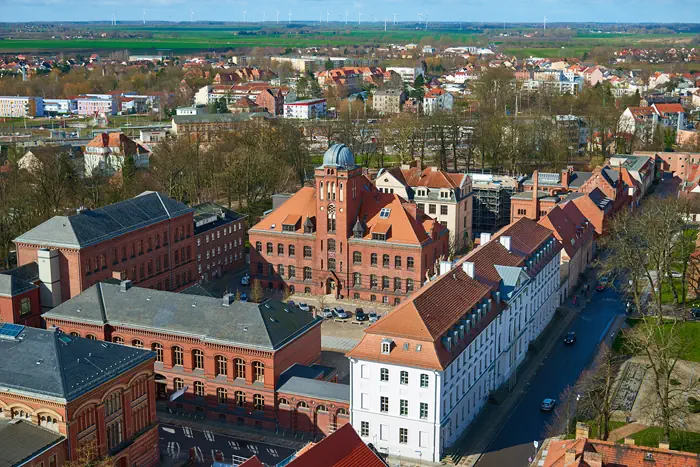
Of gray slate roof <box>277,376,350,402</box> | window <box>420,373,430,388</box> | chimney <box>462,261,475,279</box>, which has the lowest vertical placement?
gray slate roof <box>277,376,350,402</box>

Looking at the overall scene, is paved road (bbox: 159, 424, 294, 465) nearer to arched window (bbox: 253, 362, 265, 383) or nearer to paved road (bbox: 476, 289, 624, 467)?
arched window (bbox: 253, 362, 265, 383)

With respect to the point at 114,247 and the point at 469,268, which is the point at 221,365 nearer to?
the point at 469,268

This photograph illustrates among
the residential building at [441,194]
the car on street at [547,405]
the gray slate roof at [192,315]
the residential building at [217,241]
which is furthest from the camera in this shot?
the residential building at [441,194]

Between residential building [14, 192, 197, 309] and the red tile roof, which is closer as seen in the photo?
the red tile roof

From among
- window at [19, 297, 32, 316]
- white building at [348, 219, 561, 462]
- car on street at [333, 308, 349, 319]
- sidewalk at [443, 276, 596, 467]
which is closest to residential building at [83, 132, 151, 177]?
car on street at [333, 308, 349, 319]

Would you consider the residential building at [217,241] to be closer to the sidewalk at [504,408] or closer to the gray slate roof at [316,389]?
the gray slate roof at [316,389]

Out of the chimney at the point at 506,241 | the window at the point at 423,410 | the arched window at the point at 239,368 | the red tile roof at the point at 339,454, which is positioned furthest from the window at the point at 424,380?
the chimney at the point at 506,241
